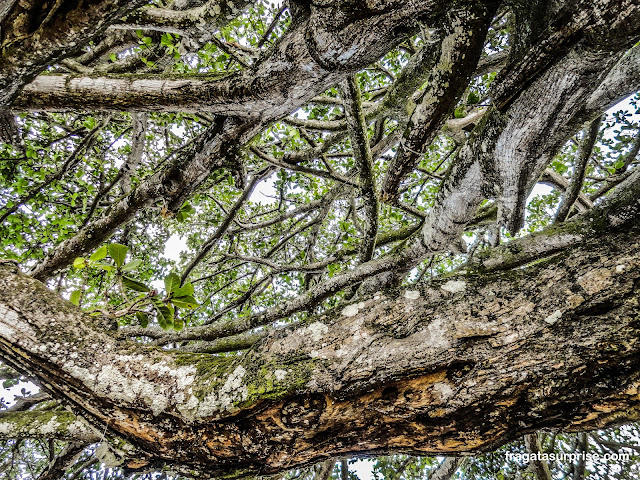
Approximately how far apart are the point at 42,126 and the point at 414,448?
21.0 ft

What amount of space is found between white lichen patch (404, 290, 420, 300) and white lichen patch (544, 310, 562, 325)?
0.55 metres

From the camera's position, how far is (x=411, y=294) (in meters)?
1.76

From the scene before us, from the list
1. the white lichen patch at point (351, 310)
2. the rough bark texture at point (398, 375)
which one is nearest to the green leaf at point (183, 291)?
the rough bark texture at point (398, 375)

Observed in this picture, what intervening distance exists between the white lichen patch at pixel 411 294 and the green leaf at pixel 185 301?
1.40 m

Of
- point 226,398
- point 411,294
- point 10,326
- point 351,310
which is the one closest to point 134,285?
point 10,326

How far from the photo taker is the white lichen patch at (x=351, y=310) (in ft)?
5.72

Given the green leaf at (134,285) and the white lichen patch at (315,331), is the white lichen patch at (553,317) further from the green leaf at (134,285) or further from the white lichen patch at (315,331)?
the green leaf at (134,285)

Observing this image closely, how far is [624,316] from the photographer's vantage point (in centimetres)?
136

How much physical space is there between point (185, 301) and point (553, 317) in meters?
2.11

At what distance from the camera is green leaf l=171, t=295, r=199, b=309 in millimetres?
2316

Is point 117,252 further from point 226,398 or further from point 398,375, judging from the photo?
point 398,375

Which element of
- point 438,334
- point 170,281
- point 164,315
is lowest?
point 438,334

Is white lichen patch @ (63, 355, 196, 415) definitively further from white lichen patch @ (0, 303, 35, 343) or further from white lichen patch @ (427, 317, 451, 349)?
white lichen patch @ (427, 317, 451, 349)

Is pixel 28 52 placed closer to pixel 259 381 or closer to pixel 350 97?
pixel 259 381
